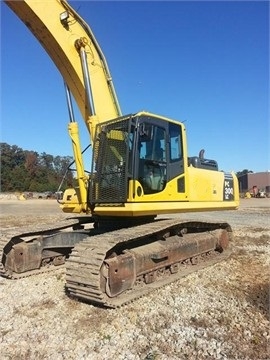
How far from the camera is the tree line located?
277 feet

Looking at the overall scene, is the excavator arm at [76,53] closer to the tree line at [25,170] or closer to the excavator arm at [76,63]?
the excavator arm at [76,63]

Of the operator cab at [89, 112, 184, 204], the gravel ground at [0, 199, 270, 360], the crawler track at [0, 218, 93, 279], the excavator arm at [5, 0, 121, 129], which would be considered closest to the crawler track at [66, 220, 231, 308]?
the gravel ground at [0, 199, 270, 360]

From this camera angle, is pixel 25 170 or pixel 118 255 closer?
pixel 118 255

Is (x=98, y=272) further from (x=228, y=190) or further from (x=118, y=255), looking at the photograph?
(x=228, y=190)

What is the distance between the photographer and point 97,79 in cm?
761

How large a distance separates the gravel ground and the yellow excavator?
0.39 metres

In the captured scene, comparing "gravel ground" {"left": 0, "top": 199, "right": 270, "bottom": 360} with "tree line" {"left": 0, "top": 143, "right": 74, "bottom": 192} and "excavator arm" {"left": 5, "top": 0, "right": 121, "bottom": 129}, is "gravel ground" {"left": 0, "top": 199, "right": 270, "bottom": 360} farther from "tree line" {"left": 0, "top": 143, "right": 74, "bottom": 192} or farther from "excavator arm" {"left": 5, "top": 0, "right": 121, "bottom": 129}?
"tree line" {"left": 0, "top": 143, "right": 74, "bottom": 192}

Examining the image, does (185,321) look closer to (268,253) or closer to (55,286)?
(55,286)

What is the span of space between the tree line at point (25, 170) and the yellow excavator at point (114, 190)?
210 ft

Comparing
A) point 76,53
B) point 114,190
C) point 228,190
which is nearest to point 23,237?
point 114,190

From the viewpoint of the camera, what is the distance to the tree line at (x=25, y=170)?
84.4 m

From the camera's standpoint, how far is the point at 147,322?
474cm

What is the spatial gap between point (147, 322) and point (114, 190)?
2.40 m

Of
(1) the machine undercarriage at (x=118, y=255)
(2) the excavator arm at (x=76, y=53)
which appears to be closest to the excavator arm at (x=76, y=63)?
(2) the excavator arm at (x=76, y=53)
